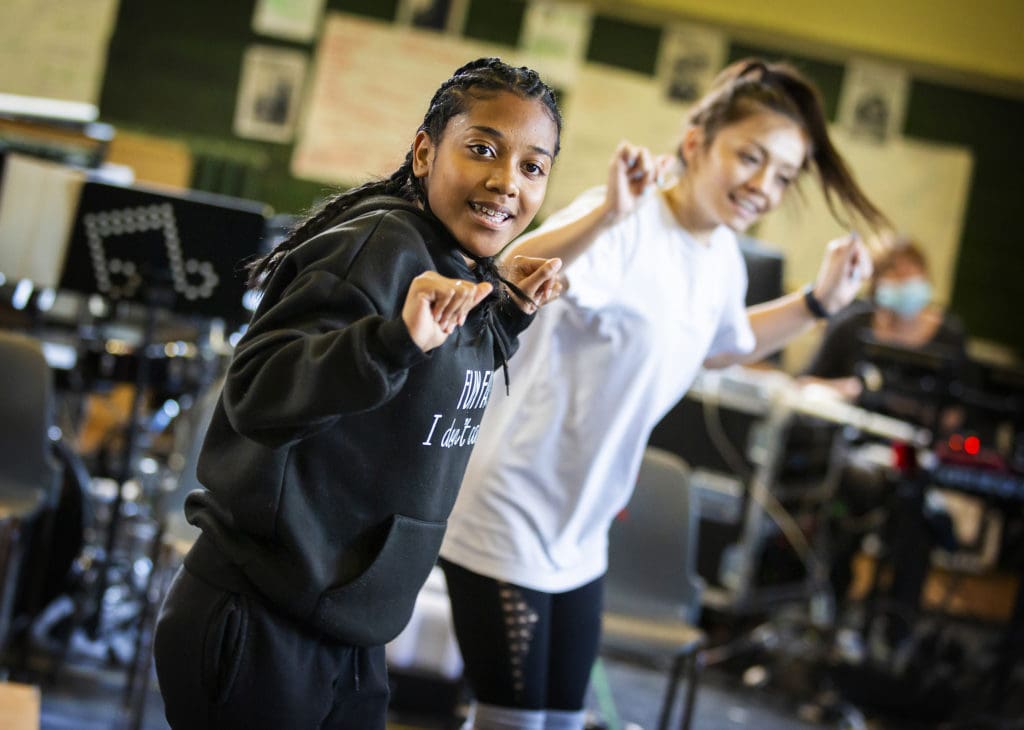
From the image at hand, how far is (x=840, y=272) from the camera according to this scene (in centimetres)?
215

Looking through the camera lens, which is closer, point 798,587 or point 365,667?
point 365,667

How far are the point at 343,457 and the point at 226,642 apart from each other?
220 mm

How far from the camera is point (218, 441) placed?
1.29 metres

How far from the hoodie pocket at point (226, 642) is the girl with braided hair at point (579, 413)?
23.2 inches

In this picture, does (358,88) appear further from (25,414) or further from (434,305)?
(434,305)

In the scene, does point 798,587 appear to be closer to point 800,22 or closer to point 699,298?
point 800,22

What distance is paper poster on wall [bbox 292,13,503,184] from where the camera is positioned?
7.06 meters

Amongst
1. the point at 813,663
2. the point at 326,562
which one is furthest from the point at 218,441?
the point at 813,663

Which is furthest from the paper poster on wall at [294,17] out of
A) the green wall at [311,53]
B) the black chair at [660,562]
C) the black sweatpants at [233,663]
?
the black sweatpants at [233,663]

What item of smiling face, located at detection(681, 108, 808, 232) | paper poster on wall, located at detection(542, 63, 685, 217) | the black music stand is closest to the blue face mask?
paper poster on wall, located at detection(542, 63, 685, 217)

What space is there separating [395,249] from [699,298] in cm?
87

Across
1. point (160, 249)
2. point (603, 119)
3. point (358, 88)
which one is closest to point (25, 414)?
point (160, 249)

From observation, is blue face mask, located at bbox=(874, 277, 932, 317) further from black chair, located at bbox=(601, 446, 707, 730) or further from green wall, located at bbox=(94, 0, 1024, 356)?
black chair, located at bbox=(601, 446, 707, 730)

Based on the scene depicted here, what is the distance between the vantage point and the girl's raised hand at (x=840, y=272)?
2.15 m
